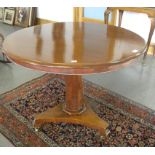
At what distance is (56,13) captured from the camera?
167 inches

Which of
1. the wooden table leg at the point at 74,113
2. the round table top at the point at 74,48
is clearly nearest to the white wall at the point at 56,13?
the round table top at the point at 74,48

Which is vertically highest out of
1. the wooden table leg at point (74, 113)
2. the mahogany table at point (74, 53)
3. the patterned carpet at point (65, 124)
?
the mahogany table at point (74, 53)

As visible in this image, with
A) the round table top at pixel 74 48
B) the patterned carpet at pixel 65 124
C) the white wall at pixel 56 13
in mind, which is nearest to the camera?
the round table top at pixel 74 48

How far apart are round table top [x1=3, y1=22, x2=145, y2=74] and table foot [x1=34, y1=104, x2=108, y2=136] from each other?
62cm

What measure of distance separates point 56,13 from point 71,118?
9.13ft

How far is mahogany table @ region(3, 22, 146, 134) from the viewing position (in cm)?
137

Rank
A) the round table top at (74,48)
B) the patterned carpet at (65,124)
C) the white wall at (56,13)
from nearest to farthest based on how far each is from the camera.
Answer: the round table top at (74,48)
the patterned carpet at (65,124)
the white wall at (56,13)

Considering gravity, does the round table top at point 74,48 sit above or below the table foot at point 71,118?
above

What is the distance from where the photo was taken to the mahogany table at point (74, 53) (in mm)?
1369

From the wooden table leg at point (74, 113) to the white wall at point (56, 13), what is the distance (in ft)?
8.06

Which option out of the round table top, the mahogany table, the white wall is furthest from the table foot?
the white wall

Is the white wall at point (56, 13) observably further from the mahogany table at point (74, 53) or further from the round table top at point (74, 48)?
the round table top at point (74, 48)

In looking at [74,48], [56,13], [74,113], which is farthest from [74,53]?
[56,13]

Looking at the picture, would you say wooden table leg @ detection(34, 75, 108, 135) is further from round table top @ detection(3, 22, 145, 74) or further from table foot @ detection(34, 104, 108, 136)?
round table top @ detection(3, 22, 145, 74)
